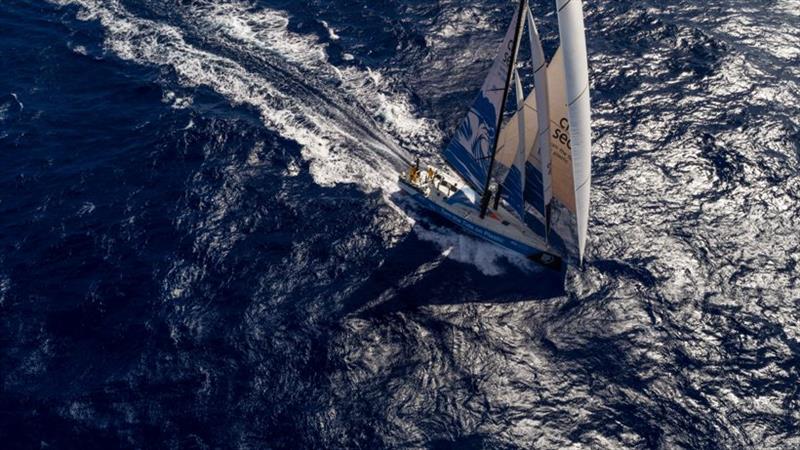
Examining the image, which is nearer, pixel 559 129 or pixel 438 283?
pixel 559 129

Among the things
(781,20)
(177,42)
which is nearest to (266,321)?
(177,42)

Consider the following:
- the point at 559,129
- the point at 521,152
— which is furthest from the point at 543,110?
the point at 521,152

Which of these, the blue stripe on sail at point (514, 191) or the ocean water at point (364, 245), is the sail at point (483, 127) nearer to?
the blue stripe on sail at point (514, 191)

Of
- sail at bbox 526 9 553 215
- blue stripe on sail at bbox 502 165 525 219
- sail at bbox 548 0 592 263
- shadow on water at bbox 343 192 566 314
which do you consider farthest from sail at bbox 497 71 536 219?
sail at bbox 548 0 592 263

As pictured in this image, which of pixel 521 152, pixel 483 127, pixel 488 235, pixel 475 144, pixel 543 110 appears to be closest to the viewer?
pixel 543 110

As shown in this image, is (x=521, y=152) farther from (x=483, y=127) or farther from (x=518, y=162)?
(x=483, y=127)

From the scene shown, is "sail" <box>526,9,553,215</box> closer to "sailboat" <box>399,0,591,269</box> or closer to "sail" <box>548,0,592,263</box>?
"sailboat" <box>399,0,591,269</box>

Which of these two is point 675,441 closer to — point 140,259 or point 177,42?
point 140,259
